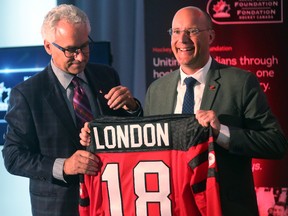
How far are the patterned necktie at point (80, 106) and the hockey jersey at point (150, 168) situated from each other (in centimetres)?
27

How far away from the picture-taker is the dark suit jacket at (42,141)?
8.65 feet

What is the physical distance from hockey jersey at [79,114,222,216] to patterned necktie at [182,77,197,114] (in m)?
0.24

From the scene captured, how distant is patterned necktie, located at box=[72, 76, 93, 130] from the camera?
8.90 ft

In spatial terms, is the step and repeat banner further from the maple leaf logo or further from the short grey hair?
the short grey hair

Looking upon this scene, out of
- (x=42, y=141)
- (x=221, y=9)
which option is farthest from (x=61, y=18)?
(x=221, y=9)

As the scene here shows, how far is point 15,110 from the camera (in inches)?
106

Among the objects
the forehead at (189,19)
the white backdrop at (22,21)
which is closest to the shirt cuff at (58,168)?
the forehead at (189,19)

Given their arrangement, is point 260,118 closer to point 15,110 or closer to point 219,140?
point 219,140

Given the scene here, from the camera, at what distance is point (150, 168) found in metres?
2.41

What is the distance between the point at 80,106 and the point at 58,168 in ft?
1.09

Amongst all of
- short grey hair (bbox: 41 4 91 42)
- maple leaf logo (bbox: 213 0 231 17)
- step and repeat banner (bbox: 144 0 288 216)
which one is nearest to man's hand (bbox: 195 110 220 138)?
short grey hair (bbox: 41 4 91 42)

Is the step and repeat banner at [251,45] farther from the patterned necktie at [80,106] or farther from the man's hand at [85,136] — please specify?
the man's hand at [85,136]

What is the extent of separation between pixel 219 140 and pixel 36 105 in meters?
0.86

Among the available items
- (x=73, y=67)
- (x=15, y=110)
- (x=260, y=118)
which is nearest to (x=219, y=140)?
(x=260, y=118)
